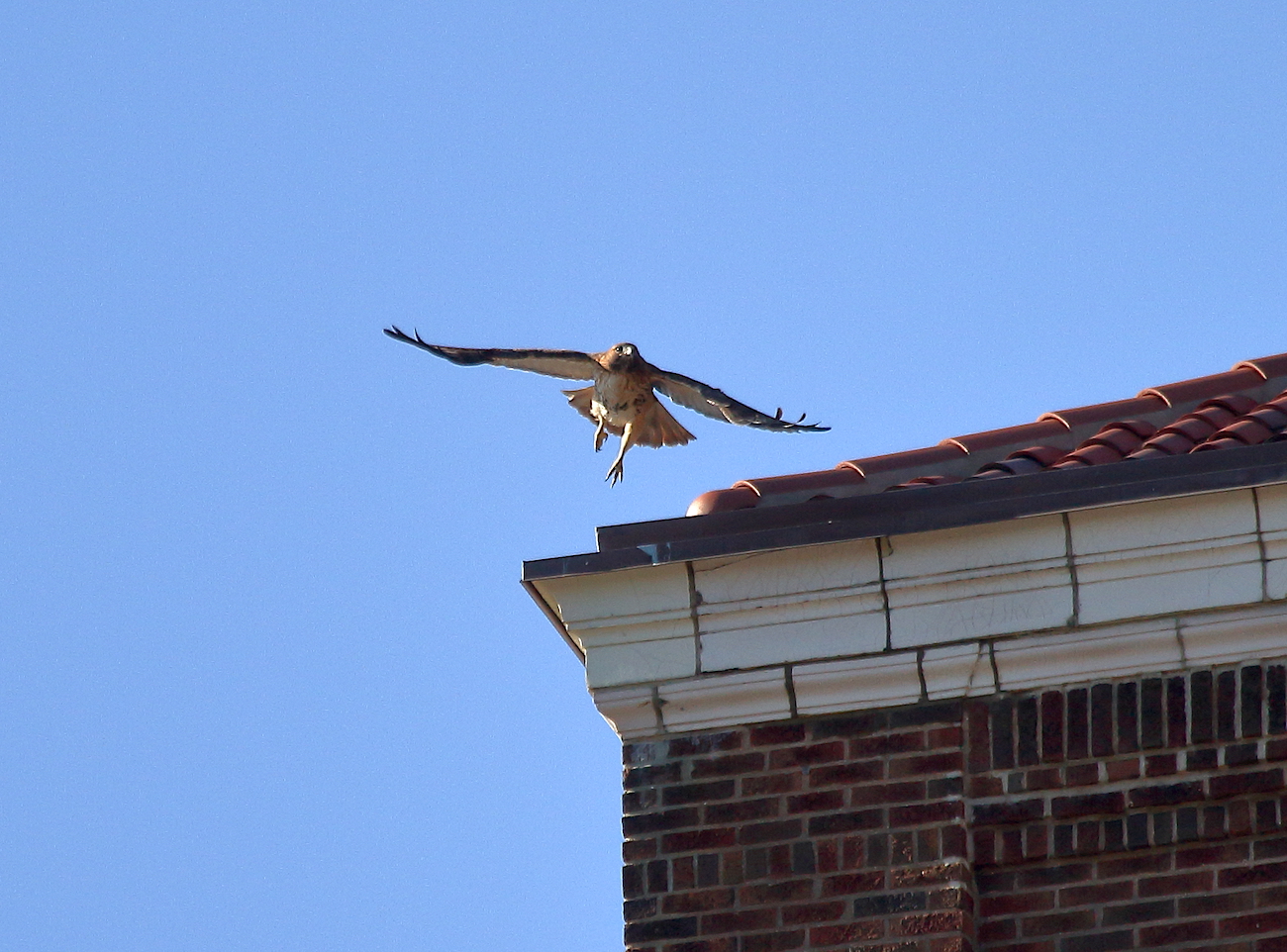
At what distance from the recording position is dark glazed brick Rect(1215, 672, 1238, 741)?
6.06m

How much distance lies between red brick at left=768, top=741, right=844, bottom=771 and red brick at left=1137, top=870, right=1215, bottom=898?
3.10ft

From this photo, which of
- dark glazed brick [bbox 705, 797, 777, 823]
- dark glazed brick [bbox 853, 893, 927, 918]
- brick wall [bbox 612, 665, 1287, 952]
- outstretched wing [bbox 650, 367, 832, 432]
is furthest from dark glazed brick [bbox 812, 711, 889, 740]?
outstretched wing [bbox 650, 367, 832, 432]

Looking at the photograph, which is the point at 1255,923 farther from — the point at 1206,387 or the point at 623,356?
the point at 623,356

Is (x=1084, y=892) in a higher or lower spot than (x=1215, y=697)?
lower

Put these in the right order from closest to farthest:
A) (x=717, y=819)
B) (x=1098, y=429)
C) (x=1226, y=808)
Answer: (x=1226, y=808) < (x=717, y=819) < (x=1098, y=429)

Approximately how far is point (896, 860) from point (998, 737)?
18.3 inches

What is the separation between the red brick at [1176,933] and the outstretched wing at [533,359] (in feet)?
14.0

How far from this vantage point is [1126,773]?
6109 mm

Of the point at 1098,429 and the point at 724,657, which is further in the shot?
the point at 1098,429

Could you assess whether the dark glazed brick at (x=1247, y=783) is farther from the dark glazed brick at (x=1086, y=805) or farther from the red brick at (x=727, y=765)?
the red brick at (x=727, y=765)

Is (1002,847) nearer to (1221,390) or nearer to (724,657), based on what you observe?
(724,657)

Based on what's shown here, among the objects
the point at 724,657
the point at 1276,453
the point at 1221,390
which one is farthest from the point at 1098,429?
the point at 724,657

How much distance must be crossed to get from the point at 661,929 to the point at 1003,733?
1.15 meters

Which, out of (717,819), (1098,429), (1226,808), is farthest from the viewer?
(1098,429)
